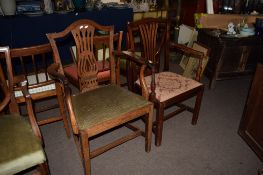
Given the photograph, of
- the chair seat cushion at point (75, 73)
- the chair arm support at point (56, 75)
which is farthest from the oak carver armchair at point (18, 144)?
the chair seat cushion at point (75, 73)

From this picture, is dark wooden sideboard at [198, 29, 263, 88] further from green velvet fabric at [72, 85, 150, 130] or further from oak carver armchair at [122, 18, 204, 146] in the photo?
green velvet fabric at [72, 85, 150, 130]

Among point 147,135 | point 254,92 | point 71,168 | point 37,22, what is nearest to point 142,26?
point 147,135

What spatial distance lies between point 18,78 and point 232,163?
182cm

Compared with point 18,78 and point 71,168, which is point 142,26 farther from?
point 71,168

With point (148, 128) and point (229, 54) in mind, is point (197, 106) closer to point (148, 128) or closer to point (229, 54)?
point (148, 128)

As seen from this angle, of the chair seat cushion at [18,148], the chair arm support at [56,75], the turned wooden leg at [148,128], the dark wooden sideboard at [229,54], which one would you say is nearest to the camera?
the chair seat cushion at [18,148]

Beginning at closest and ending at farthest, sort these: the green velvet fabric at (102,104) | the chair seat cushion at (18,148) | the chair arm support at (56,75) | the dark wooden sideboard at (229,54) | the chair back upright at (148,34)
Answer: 1. the chair seat cushion at (18,148)
2. the chair arm support at (56,75)
3. the green velvet fabric at (102,104)
4. the chair back upright at (148,34)
5. the dark wooden sideboard at (229,54)

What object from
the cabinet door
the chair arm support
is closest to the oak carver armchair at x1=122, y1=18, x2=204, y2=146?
the cabinet door

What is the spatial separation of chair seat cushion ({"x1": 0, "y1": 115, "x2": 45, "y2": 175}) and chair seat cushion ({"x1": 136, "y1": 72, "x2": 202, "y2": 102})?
3.06ft

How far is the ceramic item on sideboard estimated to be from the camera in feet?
8.65

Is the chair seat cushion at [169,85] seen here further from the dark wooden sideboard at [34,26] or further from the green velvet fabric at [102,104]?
the dark wooden sideboard at [34,26]

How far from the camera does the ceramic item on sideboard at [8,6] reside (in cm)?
264

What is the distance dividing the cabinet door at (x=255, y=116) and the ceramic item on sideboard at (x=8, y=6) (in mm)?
2827

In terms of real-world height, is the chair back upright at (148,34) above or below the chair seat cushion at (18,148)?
above
